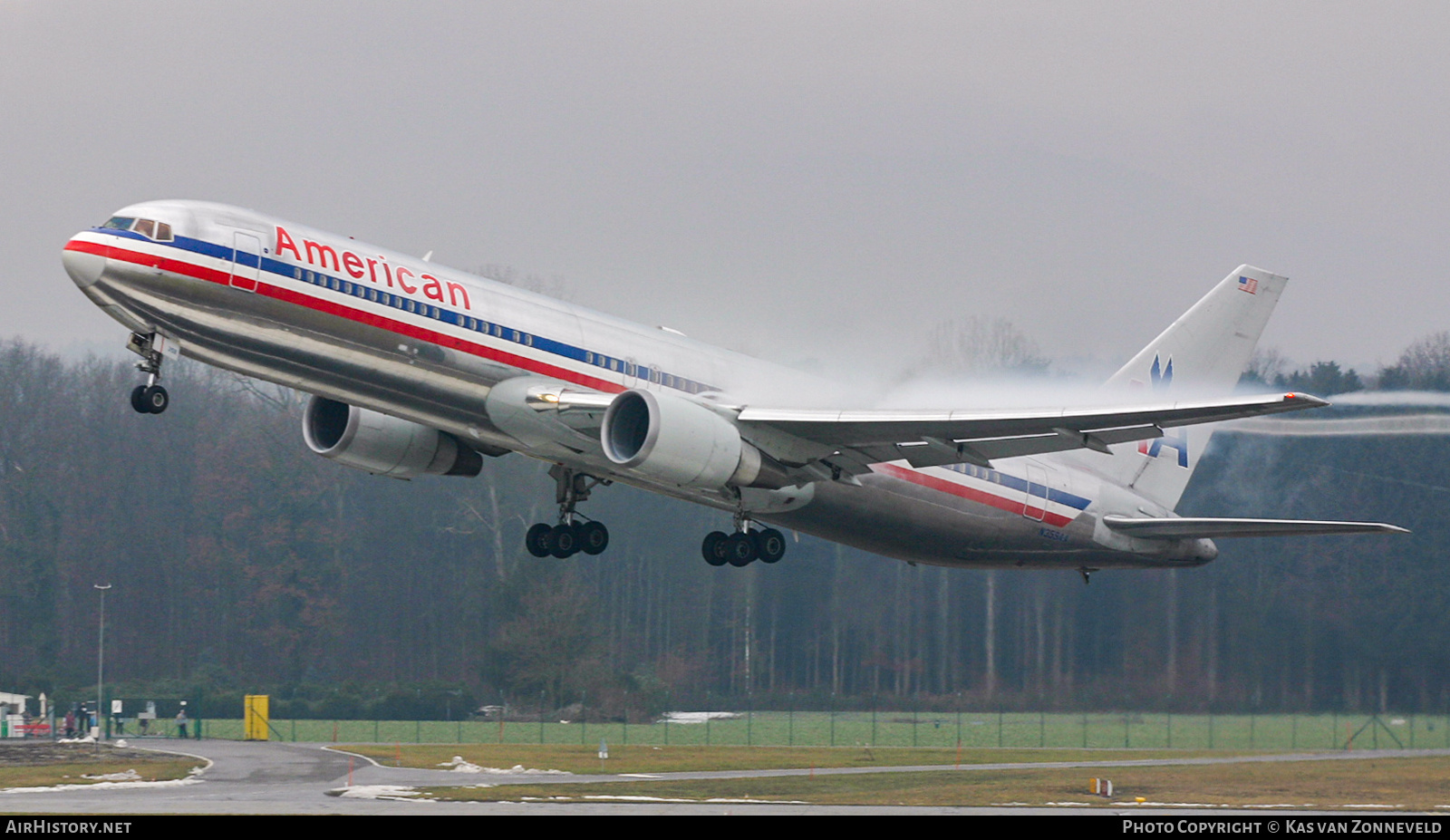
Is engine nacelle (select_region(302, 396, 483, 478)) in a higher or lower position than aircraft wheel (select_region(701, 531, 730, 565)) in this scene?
higher

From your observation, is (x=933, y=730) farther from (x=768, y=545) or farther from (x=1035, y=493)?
(x=768, y=545)

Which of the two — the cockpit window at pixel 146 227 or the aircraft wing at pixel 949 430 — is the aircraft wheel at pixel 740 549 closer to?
the aircraft wing at pixel 949 430

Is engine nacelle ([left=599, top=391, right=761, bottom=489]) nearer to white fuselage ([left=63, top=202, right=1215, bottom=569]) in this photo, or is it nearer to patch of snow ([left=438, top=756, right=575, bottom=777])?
white fuselage ([left=63, top=202, right=1215, bottom=569])

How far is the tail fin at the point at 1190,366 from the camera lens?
124 ft

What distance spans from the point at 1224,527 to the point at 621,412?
42.9ft

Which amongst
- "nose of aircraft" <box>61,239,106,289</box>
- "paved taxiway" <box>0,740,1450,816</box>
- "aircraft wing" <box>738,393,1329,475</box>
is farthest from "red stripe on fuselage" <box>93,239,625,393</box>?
"paved taxiway" <box>0,740,1450,816</box>

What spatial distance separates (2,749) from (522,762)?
637 inches

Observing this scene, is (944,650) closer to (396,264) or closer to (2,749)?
(396,264)

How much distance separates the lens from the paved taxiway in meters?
35.2

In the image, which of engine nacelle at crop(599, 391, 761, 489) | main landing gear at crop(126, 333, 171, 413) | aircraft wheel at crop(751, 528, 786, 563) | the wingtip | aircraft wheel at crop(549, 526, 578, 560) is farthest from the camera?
aircraft wheel at crop(549, 526, 578, 560)

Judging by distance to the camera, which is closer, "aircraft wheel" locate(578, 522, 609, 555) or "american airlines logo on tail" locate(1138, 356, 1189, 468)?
"aircraft wheel" locate(578, 522, 609, 555)

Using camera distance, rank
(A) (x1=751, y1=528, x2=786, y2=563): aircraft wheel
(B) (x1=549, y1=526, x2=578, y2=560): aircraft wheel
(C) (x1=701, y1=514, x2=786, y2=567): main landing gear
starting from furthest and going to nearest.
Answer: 1. (B) (x1=549, y1=526, x2=578, y2=560): aircraft wheel
2. (A) (x1=751, y1=528, x2=786, y2=563): aircraft wheel
3. (C) (x1=701, y1=514, x2=786, y2=567): main landing gear

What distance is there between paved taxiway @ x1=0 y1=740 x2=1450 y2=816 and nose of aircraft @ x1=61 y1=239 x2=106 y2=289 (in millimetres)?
12413

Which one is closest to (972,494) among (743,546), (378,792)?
(743,546)
